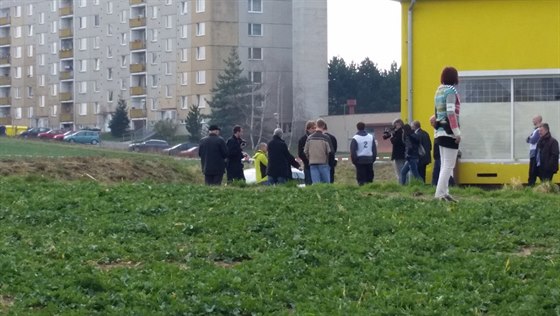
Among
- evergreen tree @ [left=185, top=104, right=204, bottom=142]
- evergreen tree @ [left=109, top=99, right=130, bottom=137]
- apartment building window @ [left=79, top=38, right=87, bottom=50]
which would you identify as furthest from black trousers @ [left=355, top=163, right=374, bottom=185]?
apartment building window @ [left=79, top=38, right=87, bottom=50]

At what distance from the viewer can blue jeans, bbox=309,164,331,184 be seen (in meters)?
21.2

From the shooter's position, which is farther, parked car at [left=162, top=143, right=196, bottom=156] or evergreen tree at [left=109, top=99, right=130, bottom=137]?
evergreen tree at [left=109, top=99, right=130, bottom=137]

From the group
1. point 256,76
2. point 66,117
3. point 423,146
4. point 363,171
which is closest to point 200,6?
point 256,76

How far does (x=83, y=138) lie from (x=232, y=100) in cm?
1189

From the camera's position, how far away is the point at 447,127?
14164 millimetres

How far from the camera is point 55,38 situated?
11181 centimetres

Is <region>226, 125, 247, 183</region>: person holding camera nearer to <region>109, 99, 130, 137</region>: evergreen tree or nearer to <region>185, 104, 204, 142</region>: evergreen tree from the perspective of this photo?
<region>185, 104, 204, 142</region>: evergreen tree

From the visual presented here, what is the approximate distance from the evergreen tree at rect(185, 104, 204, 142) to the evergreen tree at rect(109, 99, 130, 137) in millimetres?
8871

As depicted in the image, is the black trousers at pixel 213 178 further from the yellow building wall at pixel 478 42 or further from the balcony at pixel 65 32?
the balcony at pixel 65 32

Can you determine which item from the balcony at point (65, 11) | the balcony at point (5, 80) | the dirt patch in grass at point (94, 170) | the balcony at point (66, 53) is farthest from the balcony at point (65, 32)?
the dirt patch in grass at point (94, 170)

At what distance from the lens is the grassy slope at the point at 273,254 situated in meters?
8.94

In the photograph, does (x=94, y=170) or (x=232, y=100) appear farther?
(x=232, y=100)

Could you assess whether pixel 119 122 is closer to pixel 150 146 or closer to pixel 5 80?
pixel 150 146

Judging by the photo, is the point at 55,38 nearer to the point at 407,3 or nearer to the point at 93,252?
the point at 407,3
